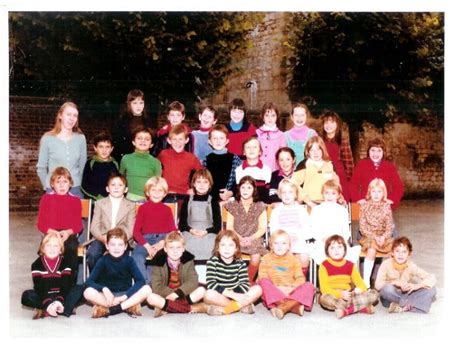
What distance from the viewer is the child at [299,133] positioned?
229 inches

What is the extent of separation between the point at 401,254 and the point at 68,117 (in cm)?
313

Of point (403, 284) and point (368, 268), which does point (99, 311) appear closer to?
point (368, 268)

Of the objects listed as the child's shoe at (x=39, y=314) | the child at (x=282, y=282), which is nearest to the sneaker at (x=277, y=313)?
the child at (x=282, y=282)

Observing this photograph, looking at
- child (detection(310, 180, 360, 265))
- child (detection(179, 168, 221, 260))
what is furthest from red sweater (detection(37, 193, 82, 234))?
child (detection(310, 180, 360, 265))

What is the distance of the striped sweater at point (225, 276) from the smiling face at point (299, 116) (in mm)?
1539

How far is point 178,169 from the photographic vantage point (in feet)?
18.5

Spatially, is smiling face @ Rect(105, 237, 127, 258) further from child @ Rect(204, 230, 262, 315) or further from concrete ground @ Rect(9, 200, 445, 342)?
child @ Rect(204, 230, 262, 315)

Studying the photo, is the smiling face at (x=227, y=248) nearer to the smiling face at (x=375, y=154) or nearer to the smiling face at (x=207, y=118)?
the smiling face at (x=207, y=118)

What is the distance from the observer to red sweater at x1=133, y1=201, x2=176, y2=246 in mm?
5266

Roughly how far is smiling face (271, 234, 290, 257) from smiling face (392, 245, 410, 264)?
3.00 feet
